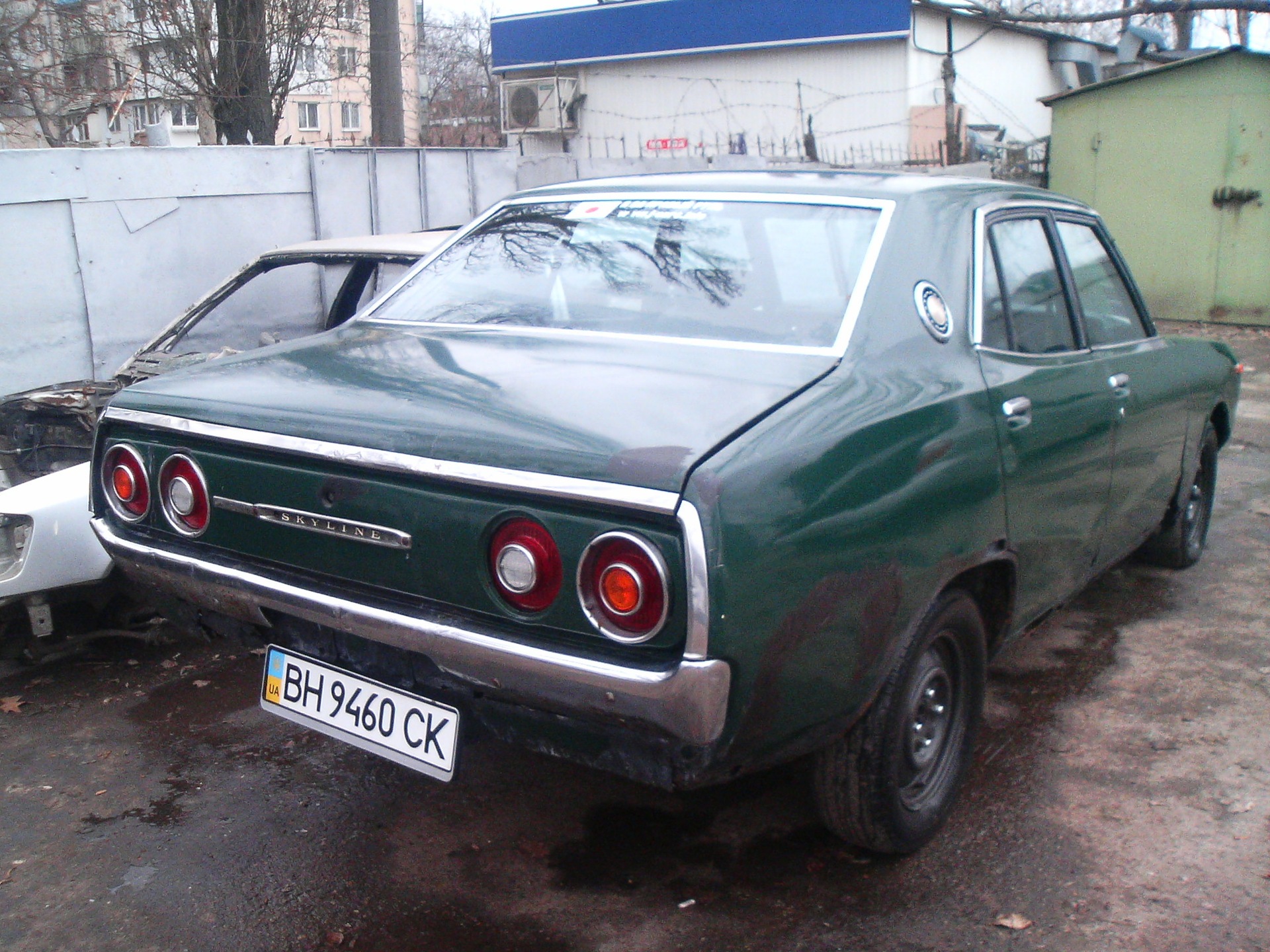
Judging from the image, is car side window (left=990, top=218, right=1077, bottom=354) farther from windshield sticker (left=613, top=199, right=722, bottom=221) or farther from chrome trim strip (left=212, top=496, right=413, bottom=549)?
chrome trim strip (left=212, top=496, right=413, bottom=549)

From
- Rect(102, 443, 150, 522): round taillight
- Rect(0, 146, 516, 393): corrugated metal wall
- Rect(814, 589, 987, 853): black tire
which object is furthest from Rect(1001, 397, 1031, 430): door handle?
Rect(0, 146, 516, 393): corrugated metal wall

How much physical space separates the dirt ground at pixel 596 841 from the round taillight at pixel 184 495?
0.88 metres

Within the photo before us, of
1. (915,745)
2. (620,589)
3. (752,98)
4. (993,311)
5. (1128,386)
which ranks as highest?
(752,98)

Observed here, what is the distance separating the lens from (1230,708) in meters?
3.79

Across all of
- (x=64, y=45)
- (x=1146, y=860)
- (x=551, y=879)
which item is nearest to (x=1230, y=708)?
(x=1146, y=860)

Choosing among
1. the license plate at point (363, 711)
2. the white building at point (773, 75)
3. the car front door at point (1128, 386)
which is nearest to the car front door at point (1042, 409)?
the car front door at point (1128, 386)

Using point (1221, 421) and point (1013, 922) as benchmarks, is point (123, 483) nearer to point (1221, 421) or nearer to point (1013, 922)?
point (1013, 922)

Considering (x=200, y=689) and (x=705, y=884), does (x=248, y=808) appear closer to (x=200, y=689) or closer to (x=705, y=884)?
(x=200, y=689)

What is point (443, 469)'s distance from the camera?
2.33 meters

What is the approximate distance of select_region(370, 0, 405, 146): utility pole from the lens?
38.8 ft

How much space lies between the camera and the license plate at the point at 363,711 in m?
2.56

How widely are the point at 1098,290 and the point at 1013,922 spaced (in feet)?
7.47

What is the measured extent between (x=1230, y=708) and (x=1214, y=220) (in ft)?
32.4

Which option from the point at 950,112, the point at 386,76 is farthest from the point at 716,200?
the point at 950,112
